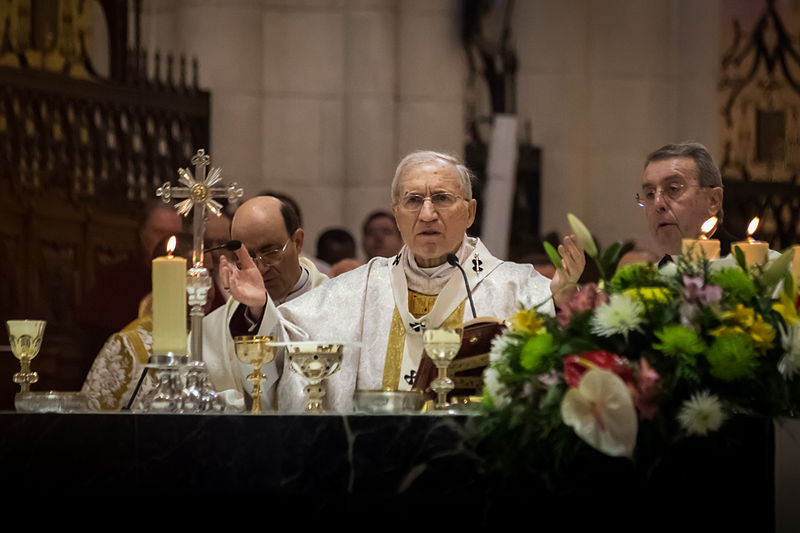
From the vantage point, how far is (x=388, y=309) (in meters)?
6.05

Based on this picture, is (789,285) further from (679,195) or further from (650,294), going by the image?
(679,195)

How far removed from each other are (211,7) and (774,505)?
8.94 meters

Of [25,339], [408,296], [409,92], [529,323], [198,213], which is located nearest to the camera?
[529,323]

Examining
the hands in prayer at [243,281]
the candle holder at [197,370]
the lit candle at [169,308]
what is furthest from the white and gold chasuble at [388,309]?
the lit candle at [169,308]

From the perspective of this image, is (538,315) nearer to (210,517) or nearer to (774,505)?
(774,505)

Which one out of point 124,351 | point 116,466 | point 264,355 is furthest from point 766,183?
point 116,466

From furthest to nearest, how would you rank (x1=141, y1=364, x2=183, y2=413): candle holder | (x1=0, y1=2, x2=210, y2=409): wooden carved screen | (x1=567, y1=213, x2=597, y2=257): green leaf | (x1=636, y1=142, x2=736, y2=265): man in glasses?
(x1=0, y1=2, x2=210, y2=409): wooden carved screen, (x1=636, y1=142, x2=736, y2=265): man in glasses, (x1=141, y1=364, x2=183, y2=413): candle holder, (x1=567, y1=213, x2=597, y2=257): green leaf

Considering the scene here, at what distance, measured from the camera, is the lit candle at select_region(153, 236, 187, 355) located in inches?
169

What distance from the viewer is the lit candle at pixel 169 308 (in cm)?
429

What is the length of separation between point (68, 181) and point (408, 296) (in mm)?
4336

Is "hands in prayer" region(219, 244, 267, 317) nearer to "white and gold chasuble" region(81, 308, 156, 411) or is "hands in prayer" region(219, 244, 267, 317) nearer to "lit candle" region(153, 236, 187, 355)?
"lit candle" region(153, 236, 187, 355)

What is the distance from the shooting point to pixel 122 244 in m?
10.0

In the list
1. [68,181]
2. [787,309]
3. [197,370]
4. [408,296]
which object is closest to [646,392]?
[787,309]

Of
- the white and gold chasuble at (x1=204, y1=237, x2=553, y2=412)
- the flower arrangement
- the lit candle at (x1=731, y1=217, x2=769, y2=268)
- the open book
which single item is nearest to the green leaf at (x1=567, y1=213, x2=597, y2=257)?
the flower arrangement
